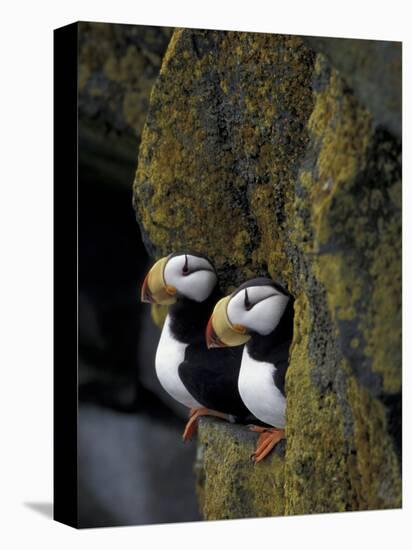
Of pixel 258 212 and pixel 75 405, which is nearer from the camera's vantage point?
pixel 75 405

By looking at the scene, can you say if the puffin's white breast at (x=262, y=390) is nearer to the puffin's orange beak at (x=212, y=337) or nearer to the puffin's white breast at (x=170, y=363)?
the puffin's orange beak at (x=212, y=337)

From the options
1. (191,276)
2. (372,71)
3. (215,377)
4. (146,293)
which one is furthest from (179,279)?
(372,71)

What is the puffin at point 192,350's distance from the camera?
535cm

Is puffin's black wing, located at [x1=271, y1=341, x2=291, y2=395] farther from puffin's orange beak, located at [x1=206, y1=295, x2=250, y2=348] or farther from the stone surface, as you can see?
the stone surface

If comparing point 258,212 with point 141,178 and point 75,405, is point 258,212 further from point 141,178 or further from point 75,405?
point 75,405

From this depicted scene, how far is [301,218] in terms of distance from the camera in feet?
17.3

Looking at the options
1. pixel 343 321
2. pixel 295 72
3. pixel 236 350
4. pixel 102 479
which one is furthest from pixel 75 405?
pixel 295 72

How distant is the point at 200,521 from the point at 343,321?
3.03 feet

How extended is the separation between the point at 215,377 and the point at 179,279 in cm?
39

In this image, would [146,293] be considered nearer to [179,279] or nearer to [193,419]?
[179,279]

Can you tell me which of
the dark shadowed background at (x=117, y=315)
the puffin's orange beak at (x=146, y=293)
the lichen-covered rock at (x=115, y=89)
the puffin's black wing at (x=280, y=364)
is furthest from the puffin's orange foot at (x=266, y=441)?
the lichen-covered rock at (x=115, y=89)

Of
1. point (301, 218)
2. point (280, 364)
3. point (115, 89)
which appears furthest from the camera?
point (280, 364)

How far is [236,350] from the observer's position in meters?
5.43

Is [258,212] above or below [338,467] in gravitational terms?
above
